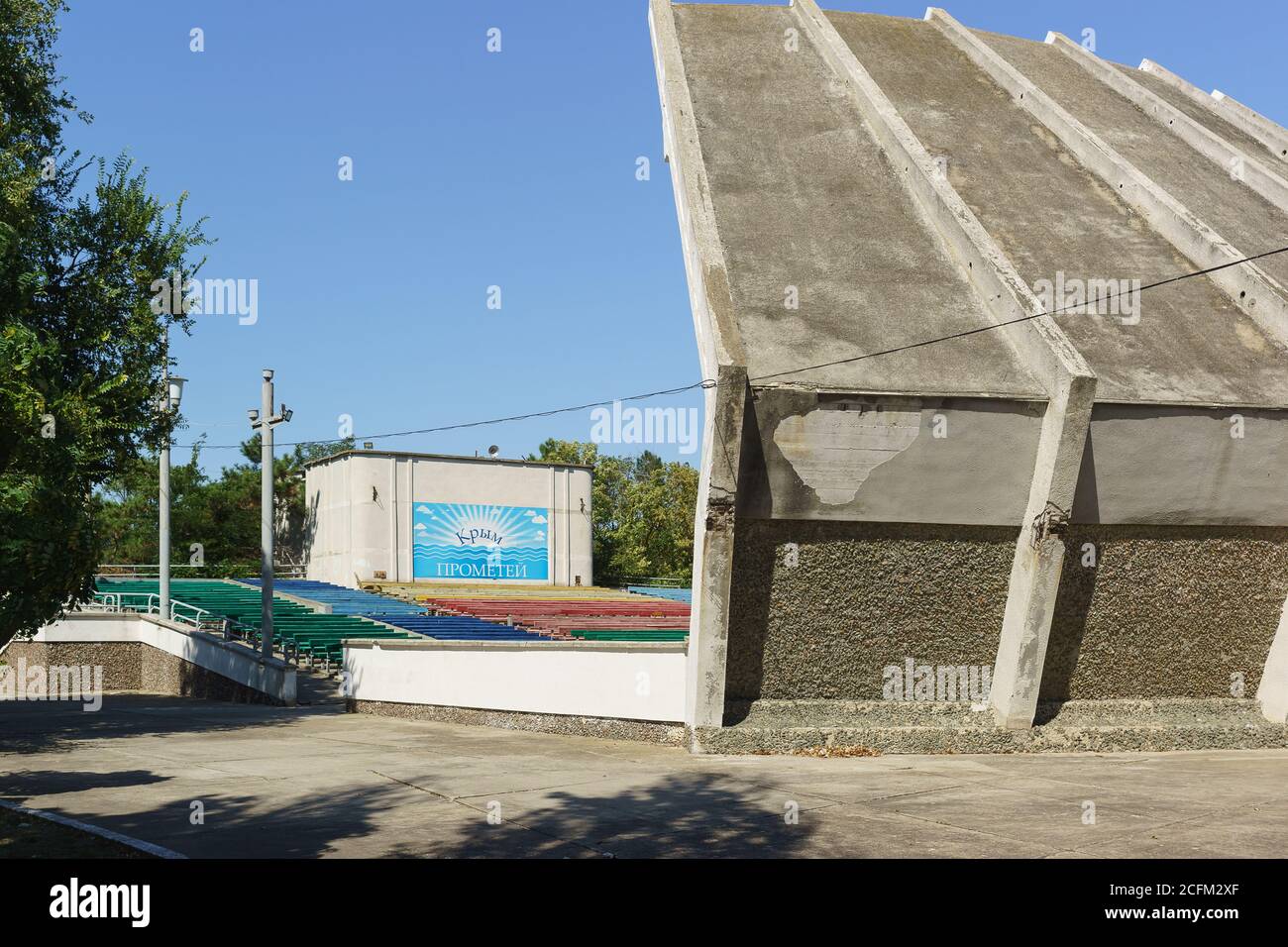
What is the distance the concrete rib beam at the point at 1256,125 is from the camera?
2458cm

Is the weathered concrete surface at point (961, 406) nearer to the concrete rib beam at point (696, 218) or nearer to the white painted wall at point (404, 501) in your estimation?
the concrete rib beam at point (696, 218)

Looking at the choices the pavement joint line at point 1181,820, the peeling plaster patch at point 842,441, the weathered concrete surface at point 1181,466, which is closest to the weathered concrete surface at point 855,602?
the peeling plaster patch at point 842,441

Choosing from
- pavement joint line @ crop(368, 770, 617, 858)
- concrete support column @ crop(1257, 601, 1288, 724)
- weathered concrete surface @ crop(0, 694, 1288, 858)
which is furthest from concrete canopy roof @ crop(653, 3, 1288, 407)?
pavement joint line @ crop(368, 770, 617, 858)

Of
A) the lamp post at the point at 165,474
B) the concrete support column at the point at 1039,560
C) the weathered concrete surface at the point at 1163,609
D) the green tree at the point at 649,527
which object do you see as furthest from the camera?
the green tree at the point at 649,527

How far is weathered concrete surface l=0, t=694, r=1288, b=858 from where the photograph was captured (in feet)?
29.5

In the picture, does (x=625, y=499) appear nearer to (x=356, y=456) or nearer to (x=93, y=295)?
(x=356, y=456)

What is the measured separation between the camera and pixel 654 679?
1598 cm

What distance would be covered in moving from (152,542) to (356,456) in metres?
21.5

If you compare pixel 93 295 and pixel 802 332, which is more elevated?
pixel 93 295

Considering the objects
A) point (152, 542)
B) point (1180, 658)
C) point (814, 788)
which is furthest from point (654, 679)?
point (152, 542)

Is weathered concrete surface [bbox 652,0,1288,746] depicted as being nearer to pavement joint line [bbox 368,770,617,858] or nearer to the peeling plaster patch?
the peeling plaster patch

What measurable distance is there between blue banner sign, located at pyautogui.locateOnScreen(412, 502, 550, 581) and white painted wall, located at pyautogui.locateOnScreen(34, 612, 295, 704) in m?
18.4

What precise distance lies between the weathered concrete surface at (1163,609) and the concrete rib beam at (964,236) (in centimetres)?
239

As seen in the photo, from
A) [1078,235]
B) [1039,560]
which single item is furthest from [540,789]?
[1078,235]
